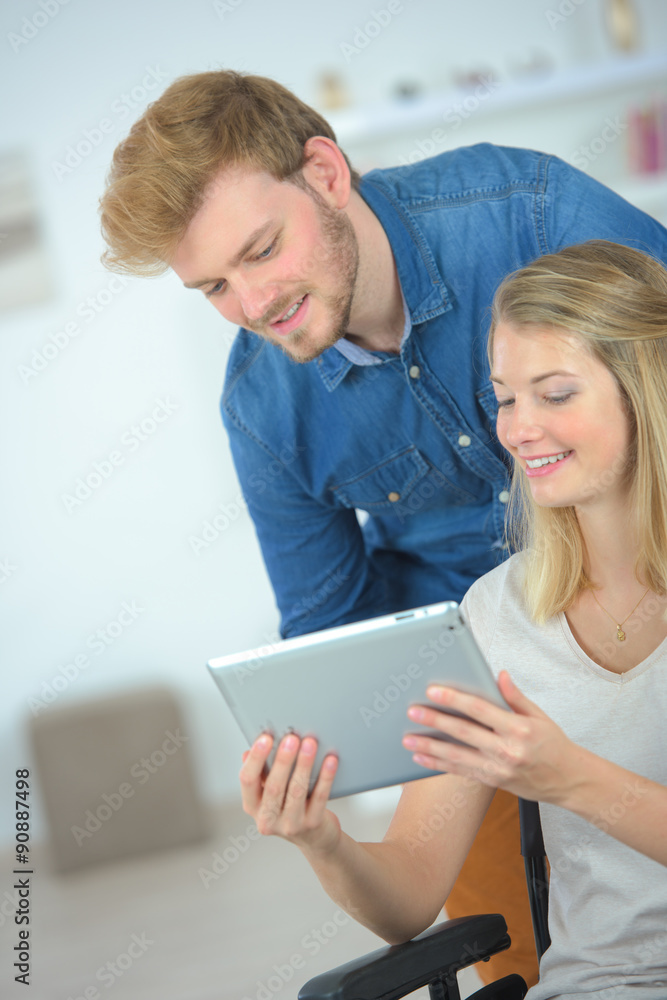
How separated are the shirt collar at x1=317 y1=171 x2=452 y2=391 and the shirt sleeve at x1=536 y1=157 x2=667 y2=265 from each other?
8.1 inches

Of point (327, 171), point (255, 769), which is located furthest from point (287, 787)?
point (327, 171)

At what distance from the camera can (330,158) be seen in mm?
1560

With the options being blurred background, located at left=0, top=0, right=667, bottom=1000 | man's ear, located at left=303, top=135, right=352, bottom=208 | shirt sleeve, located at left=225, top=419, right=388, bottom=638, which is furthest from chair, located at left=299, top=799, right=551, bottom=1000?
blurred background, located at left=0, top=0, right=667, bottom=1000

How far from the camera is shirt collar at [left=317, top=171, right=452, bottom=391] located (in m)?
1.62

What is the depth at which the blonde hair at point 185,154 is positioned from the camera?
54.6 inches

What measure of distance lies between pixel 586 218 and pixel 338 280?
0.44 m

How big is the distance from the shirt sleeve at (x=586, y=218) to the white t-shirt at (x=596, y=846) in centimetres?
A: 65

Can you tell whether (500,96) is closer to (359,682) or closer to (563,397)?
(563,397)

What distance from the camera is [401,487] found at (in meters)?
1.78

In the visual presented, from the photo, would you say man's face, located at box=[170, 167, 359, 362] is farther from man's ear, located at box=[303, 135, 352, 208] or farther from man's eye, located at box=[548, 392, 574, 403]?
man's eye, located at box=[548, 392, 574, 403]

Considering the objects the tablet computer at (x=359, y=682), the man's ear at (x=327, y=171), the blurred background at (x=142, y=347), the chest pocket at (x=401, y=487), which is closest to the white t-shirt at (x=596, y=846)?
the tablet computer at (x=359, y=682)

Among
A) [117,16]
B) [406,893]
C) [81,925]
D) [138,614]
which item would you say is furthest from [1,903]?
[117,16]

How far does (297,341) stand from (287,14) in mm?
2575

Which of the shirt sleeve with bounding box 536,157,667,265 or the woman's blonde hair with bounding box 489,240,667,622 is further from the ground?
the shirt sleeve with bounding box 536,157,667,265
